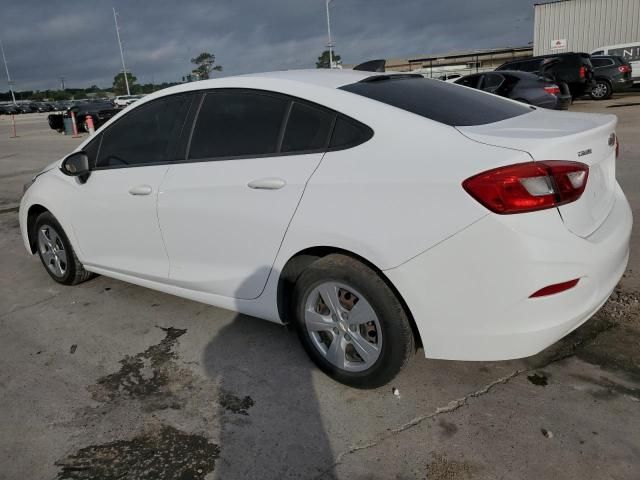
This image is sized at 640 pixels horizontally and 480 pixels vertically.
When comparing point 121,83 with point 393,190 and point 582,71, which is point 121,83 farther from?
point 393,190

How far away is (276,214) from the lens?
2.88 m

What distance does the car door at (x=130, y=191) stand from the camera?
357 cm

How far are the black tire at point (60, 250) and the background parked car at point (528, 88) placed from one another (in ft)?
32.6

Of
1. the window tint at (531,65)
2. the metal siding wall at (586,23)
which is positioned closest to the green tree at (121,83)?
the metal siding wall at (586,23)

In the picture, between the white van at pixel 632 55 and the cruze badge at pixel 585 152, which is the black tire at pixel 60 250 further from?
the white van at pixel 632 55

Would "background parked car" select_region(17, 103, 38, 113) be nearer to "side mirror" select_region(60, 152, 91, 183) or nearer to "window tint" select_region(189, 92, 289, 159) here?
"side mirror" select_region(60, 152, 91, 183)

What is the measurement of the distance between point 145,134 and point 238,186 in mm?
1106

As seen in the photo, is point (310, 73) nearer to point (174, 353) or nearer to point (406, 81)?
point (406, 81)

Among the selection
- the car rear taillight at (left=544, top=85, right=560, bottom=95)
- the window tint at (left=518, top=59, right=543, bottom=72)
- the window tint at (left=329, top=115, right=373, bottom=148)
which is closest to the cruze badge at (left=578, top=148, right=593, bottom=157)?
the window tint at (left=329, top=115, right=373, bottom=148)

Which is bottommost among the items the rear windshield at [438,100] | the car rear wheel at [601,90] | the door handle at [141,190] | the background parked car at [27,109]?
the car rear wheel at [601,90]

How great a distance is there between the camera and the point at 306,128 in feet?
9.48

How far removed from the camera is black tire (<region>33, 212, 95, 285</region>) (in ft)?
14.7

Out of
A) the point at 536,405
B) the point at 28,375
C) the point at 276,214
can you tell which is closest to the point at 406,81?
the point at 276,214

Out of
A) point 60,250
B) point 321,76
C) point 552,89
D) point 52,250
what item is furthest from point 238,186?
point 552,89
